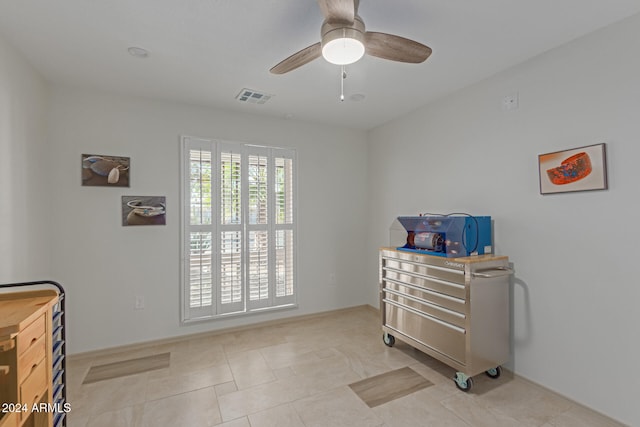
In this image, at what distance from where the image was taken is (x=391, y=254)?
2.89 m

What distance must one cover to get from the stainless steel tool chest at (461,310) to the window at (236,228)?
5.22 ft

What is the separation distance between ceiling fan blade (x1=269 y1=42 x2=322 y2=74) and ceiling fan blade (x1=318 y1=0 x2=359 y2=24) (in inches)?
8.4

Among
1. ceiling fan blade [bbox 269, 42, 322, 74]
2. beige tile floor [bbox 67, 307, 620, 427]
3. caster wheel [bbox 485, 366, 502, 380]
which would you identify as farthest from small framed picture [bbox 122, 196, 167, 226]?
caster wheel [bbox 485, 366, 502, 380]

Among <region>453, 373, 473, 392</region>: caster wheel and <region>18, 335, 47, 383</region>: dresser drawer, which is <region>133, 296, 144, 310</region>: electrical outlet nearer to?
<region>18, 335, 47, 383</region>: dresser drawer

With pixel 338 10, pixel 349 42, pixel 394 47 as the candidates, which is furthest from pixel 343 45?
pixel 394 47

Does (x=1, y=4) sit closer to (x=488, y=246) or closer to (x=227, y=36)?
(x=227, y=36)

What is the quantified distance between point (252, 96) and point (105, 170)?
1.56 m

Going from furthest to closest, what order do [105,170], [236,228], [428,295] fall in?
[236,228], [105,170], [428,295]

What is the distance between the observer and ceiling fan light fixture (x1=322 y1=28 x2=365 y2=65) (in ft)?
4.87

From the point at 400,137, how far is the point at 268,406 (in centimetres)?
305

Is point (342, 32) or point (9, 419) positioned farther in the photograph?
point (342, 32)

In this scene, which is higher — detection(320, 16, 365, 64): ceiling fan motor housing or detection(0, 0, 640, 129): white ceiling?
detection(0, 0, 640, 129): white ceiling

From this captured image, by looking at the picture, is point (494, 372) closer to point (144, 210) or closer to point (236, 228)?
point (236, 228)

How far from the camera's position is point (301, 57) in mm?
1790
